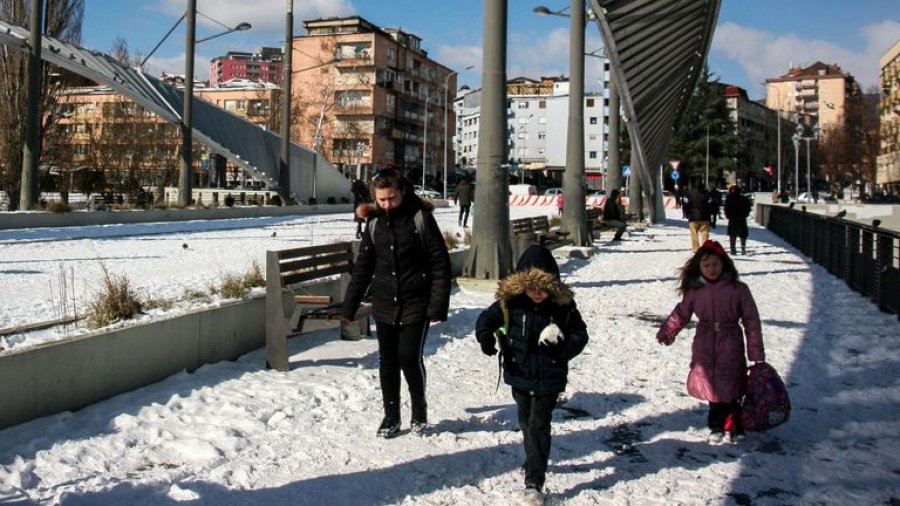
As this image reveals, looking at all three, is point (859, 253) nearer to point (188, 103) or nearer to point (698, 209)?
point (698, 209)

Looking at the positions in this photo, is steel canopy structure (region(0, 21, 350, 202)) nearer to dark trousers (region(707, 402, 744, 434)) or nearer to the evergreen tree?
dark trousers (region(707, 402, 744, 434))

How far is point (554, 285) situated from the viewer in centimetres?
409

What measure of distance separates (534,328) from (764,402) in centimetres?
178

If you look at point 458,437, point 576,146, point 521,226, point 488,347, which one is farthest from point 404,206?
point 576,146

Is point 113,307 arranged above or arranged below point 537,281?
below

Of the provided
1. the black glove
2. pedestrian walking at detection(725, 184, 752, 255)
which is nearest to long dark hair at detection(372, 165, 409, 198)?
the black glove

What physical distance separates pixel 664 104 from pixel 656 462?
25.4 meters

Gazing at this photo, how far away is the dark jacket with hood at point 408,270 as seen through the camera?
4.95 metres

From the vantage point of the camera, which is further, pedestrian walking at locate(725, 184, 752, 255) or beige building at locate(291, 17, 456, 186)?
beige building at locate(291, 17, 456, 186)

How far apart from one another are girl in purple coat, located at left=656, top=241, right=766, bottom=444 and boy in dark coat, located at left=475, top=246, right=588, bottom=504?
1197mm

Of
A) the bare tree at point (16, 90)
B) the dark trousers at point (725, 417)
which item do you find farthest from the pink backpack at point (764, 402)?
the bare tree at point (16, 90)

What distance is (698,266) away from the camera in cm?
525

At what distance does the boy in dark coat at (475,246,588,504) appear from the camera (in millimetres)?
4117

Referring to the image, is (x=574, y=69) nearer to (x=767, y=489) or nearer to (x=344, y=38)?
(x=767, y=489)
